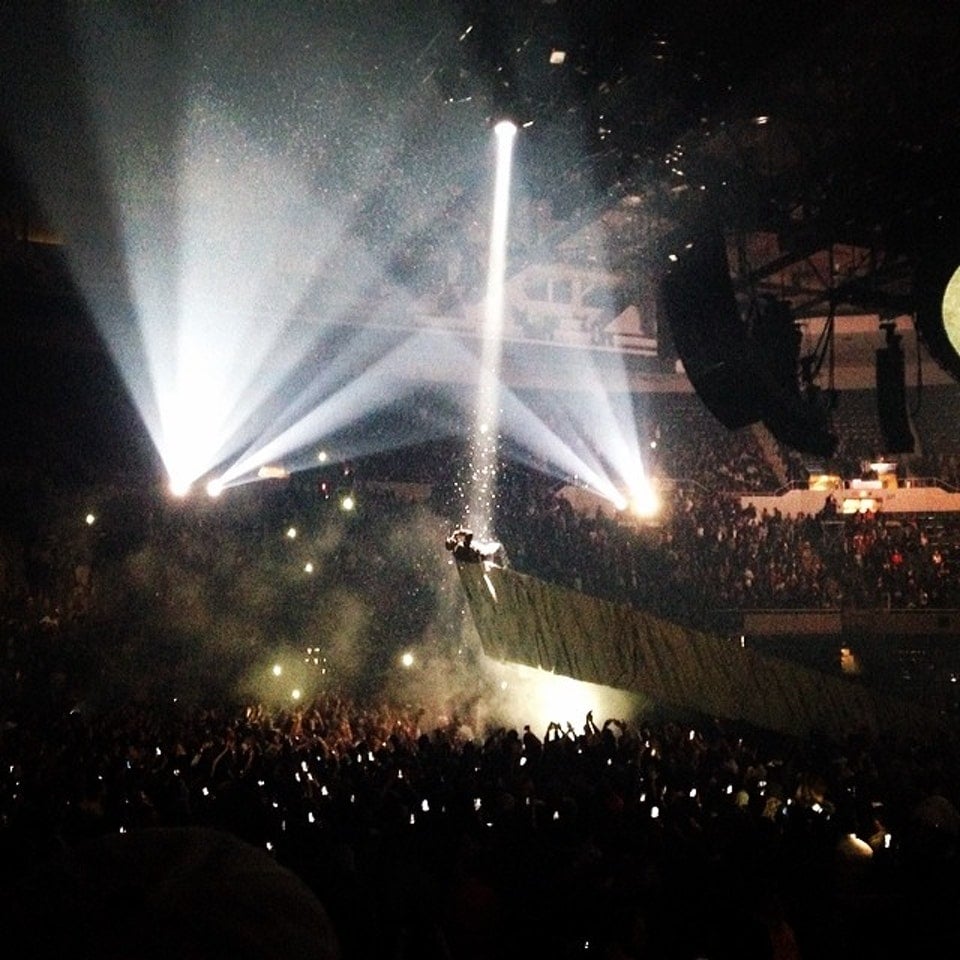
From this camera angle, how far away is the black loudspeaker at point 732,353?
25.5 feet

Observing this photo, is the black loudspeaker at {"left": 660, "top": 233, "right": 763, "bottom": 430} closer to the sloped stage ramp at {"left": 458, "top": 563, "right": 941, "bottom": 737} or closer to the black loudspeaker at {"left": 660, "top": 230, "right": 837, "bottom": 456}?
the black loudspeaker at {"left": 660, "top": 230, "right": 837, "bottom": 456}

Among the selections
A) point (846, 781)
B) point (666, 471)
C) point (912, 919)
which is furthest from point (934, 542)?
point (912, 919)

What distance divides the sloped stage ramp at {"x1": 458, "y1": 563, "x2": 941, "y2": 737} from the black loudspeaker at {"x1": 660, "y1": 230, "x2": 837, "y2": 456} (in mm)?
3673

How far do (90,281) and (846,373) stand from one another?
1680 centimetres

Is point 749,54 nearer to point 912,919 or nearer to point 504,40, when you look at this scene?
point 504,40

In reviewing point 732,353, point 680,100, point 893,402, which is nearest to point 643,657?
point 893,402

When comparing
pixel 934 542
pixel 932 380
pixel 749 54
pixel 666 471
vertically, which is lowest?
pixel 934 542

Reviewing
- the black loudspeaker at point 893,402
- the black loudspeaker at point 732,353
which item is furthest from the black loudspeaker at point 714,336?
the black loudspeaker at point 893,402

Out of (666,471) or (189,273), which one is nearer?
(189,273)

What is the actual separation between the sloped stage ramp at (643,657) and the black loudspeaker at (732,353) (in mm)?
3673

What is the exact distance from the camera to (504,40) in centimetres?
660

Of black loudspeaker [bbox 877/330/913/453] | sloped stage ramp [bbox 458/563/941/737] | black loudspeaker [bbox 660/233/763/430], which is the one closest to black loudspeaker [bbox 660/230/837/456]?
black loudspeaker [bbox 660/233/763/430]

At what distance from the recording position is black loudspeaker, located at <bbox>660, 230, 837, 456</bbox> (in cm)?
779

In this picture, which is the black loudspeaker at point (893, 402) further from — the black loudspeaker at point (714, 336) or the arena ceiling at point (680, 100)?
the black loudspeaker at point (714, 336)
